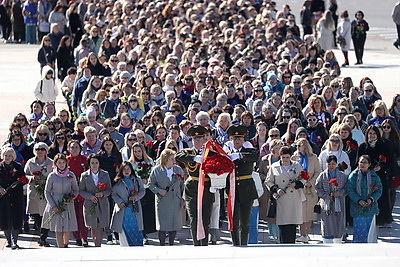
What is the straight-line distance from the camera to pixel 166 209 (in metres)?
18.9

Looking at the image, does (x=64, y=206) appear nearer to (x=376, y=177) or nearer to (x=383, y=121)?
(x=376, y=177)

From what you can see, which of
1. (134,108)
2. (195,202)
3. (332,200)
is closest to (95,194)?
(195,202)

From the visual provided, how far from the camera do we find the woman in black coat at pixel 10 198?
19.0 metres

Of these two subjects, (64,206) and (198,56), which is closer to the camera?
(64,206)

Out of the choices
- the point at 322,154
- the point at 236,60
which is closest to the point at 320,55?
the point at 236,60

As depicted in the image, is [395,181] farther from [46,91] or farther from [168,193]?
[46,91]

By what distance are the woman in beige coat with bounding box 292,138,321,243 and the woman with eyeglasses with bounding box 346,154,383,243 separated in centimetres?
77

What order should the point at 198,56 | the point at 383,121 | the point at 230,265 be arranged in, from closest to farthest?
the point at 230,265, the point at 383,121, the point at 198,56

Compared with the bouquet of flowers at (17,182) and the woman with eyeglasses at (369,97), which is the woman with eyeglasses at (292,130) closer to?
the woman with eyeglasses at (369,97)

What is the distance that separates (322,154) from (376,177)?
1.28 metres

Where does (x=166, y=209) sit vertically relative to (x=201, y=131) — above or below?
below

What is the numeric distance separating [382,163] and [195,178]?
13.4 feet

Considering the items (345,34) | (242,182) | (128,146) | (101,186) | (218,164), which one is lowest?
(345,34)

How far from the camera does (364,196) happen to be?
18734 millimetres
